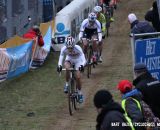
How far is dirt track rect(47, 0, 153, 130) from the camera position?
14.5m

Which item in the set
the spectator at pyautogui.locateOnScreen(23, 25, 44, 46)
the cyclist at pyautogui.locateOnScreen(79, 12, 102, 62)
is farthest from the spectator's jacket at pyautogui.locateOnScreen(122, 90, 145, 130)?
the spectator at pyautogui.locateOnScreen(23, 25, 44, 46)

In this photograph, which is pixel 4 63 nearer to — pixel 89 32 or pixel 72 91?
pixel 89 32

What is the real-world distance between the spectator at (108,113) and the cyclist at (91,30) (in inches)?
466

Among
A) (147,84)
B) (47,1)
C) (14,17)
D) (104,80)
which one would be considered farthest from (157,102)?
(47,1)

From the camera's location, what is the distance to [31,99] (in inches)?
665

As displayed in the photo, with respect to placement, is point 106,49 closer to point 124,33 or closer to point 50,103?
point 124,33

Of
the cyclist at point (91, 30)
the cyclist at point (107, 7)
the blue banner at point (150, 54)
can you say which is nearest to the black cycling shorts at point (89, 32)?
the cyclist at point (91, 30)

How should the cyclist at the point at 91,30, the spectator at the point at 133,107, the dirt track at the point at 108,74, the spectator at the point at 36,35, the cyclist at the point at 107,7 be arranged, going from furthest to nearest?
1. the cyclist at the point at 107,7
2. the spectator at the point at 36,35
3. the cyclist at the point at 91,30
4. the dirt track at the point at 108,74
5. the spectator at the point at 133,107

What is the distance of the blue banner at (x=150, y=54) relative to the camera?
1297 cm

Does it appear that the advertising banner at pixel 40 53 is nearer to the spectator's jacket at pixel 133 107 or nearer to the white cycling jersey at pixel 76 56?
the white cycling jersey at pixel 76 56

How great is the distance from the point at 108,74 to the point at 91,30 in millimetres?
1531

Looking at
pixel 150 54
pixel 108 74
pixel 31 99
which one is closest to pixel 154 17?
pixel 108 74

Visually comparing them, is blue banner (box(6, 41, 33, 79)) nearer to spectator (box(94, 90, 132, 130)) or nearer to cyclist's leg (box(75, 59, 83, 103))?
cyclist's leg (box(75, 59, 83, 103))

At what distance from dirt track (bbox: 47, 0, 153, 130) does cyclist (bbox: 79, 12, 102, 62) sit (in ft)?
3.39
